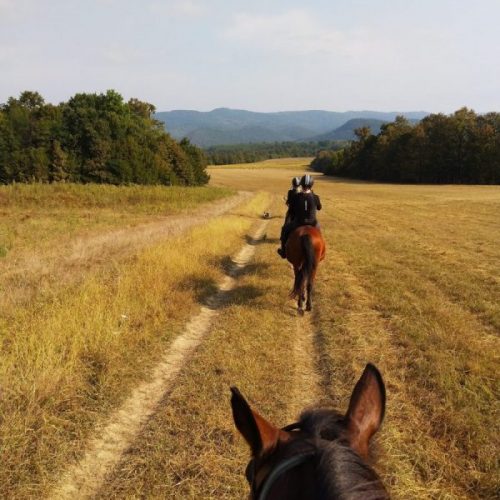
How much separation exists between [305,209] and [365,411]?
7351 millimetres

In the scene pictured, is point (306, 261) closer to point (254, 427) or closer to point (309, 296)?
point (309, 296)

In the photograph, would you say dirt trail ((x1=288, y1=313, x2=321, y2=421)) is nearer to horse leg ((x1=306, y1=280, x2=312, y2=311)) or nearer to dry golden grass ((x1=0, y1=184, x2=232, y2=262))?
horse leg ((x1=306, y1=280, x2=312, y2=311))

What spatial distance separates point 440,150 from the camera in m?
65.8

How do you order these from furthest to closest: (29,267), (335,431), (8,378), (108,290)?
(29,267) → (108,290) → (8,378) → (335,431)

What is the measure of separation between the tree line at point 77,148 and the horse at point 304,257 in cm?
3991

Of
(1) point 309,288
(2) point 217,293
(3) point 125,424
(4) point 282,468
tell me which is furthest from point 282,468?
(2) point 217,293

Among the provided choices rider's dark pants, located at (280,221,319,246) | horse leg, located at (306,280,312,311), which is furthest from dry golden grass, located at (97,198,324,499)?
rider's dark pants, located at (280,221,319,246)

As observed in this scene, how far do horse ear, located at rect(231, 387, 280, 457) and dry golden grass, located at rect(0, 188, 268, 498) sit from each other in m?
2.94

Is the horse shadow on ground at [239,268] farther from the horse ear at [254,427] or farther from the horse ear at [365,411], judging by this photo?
the horse ear at [254,427]

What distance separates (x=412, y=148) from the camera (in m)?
68.1

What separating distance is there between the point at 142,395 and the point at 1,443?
160cm

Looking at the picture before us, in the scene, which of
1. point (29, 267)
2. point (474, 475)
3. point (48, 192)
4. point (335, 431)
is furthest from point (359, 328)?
point (48, 192)

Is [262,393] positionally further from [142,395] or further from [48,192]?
[48,192]

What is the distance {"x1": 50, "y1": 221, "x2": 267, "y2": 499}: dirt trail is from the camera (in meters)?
3.72
